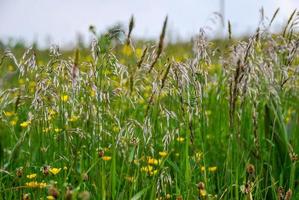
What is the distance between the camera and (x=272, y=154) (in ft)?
8.91

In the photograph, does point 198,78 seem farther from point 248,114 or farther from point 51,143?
point 248,114

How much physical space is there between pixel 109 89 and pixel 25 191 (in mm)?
549

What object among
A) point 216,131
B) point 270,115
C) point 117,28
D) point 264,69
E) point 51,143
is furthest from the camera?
point 216,131

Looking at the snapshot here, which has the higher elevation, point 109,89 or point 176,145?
point 109,89

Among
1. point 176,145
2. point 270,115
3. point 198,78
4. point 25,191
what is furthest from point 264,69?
point 25,191

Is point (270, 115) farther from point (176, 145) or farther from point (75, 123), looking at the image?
point (75, 123)

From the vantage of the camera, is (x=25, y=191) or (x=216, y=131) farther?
(x=216, y=131)

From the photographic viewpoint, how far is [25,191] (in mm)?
2342

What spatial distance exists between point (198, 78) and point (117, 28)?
41cm

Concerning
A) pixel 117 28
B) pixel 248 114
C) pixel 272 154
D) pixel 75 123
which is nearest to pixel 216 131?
pixel 248 114

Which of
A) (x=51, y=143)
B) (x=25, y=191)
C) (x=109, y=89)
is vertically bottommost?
(x=25, y=191)

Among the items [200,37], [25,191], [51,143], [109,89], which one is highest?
[200,37]

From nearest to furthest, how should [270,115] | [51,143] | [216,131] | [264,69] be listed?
[264,69] < [51,143] < [270,115] < [216,131]

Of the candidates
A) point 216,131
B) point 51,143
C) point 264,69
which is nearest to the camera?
point 264,69
